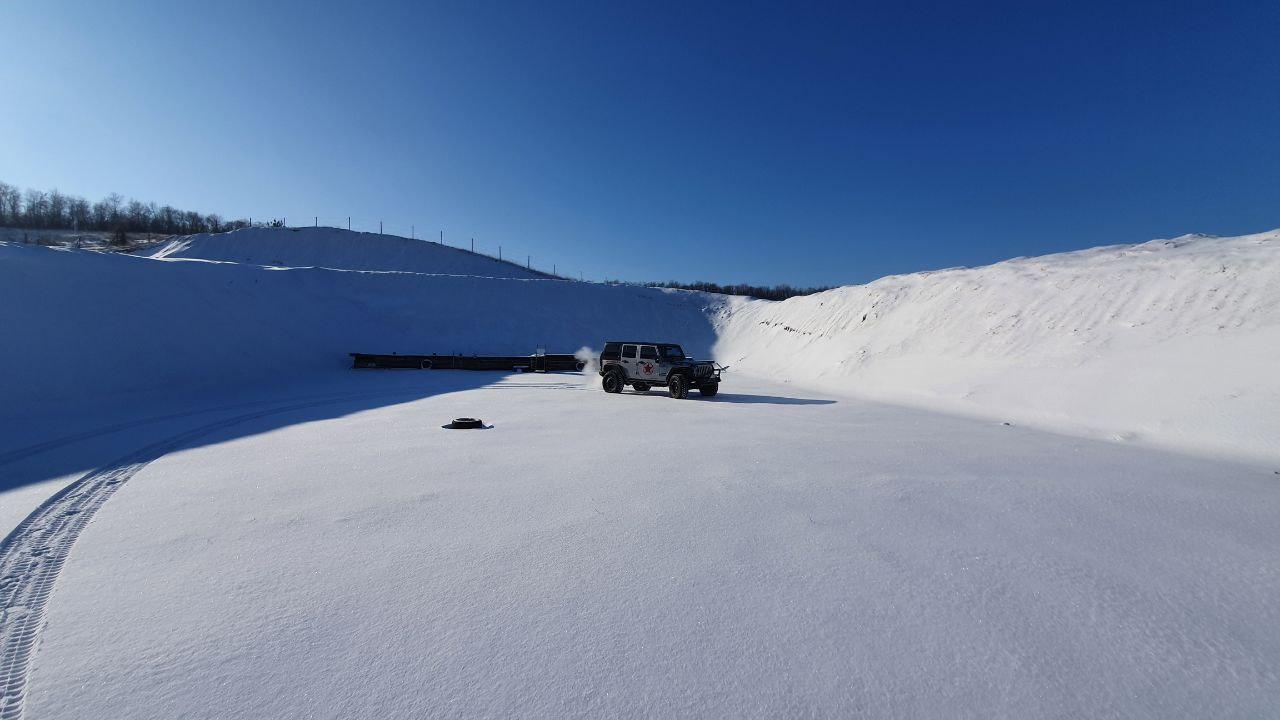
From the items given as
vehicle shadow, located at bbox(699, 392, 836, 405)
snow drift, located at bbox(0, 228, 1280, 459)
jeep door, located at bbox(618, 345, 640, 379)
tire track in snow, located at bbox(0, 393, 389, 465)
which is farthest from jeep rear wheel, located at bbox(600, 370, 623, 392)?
tire track in snow, located at bbox(0, 393, 389, 465)

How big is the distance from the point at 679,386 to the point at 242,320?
2066 centimetres

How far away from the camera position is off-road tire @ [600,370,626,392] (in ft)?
55.5

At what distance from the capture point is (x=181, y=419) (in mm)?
11164

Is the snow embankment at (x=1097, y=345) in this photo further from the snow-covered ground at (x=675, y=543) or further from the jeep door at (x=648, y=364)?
the jeep door at (x=648, y=364)

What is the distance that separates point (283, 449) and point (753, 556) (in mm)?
7512

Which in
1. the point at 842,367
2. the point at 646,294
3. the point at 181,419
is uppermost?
the point at 646,294

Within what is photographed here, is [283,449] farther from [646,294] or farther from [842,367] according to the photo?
[646,294]

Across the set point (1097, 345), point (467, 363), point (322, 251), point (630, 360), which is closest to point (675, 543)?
point (630, 360)

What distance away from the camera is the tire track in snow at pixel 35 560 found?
3018mm

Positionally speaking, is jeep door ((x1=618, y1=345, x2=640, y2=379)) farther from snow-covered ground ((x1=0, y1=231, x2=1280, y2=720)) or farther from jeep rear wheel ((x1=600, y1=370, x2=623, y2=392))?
snow-covered ground ((x1=0, y1=231, x2=1280, y2=720))

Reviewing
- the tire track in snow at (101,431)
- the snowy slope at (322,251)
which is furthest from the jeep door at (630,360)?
the snowy slope at (322,251)

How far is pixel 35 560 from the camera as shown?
4.36 m

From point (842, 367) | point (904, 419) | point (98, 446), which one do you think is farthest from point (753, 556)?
point (842, 367)

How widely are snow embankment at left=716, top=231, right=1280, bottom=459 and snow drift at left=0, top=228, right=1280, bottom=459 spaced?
5cm
